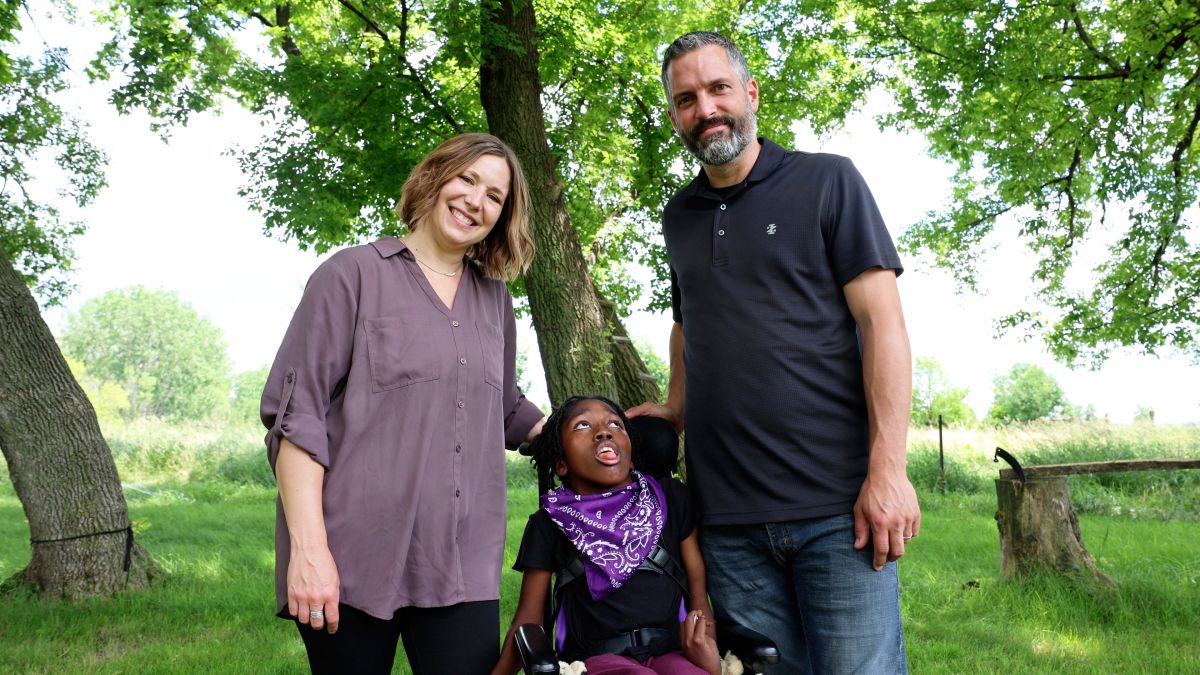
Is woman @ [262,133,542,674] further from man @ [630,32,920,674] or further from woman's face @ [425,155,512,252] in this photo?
man @ [630,32,920,674]

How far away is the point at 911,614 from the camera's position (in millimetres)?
6594

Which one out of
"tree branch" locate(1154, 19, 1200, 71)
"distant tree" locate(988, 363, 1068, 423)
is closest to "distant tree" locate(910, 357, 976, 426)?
"distant tree" locate(988, 363, 1068, 423)

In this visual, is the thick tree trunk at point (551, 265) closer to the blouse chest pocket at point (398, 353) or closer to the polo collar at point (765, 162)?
the polo collar at point (765, 162)

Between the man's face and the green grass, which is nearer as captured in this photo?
the man's face

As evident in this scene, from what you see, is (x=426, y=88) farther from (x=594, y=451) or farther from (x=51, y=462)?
(x=594, y=451)

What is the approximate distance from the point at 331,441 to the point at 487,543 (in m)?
0.49

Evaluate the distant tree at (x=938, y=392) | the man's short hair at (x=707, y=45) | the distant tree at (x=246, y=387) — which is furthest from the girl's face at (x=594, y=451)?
the distant tree at (x=246, y=387)

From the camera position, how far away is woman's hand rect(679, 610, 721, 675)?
8.57ft

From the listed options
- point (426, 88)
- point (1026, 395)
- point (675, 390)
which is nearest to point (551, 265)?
point (426, 88)

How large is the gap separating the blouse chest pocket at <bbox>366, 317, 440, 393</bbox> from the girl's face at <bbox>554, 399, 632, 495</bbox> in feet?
2.18

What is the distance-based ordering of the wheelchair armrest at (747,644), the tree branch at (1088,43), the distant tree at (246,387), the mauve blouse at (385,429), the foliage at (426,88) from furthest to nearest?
1. the distant tree at (246,387)
2. the tree branch at (1088,43)
3. the foliage at (426,88)
4. the wheelchair armrest at (747,644)
5. the mauve blouse at (385,429)

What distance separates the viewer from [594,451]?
2959mm

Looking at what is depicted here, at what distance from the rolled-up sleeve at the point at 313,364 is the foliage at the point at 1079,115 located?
924cm

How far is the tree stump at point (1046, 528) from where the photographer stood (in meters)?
6.53
